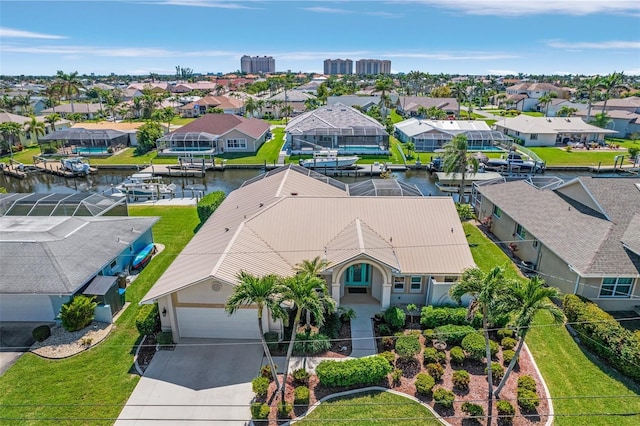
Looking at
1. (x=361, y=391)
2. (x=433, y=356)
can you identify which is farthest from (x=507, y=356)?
(x=361, y=391)

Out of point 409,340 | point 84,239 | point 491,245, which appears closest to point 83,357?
point 84,239

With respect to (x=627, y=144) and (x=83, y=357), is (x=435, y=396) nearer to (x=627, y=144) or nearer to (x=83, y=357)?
(x=83, y=357)

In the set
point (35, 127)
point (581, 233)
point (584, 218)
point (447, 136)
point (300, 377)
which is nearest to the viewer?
point (300, 377)

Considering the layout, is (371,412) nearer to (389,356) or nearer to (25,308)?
(389,356)

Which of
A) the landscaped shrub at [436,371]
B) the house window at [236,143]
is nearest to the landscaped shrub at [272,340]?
the landscaped shrub at [436,371]

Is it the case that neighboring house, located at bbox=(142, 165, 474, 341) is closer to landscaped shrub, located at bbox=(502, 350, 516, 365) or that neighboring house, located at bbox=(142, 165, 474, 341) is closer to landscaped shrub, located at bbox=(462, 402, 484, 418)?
landscaped shrub, located at bbox=(502, 350, 516, 365)
